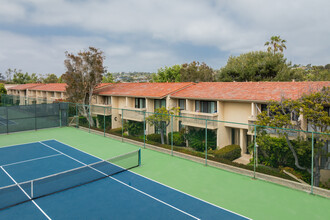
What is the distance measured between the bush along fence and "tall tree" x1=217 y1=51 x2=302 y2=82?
64.1 feet

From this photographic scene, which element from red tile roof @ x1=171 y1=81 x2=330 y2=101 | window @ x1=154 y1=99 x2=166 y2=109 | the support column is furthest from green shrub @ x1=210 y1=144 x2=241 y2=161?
window @ x1=154 y1=99 x2=166 y2=109

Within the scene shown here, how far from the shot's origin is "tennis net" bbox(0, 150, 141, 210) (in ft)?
35.1

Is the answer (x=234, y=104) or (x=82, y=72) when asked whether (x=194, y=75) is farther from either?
(x=234, y=104)

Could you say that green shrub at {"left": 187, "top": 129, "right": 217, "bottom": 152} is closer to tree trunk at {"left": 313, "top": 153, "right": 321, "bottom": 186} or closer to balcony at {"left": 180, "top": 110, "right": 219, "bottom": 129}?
balcony at {"left": 180, "top": 110, "right": 219, "bottom": 129}

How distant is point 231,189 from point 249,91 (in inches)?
534

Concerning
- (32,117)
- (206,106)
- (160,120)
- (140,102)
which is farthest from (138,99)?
(32,117)

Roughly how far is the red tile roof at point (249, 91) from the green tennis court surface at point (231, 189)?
9016 mm

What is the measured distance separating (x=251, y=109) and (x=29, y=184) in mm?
17556

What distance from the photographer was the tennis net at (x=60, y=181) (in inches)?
422

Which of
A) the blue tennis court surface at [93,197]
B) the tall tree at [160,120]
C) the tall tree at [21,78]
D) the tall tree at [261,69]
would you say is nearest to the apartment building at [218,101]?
the tall tree at [160,120]

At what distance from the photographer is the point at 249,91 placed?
23719 millimetres

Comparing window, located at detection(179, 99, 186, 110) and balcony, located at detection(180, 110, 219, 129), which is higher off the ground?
window, located at detection(179, 99, 186, 110)

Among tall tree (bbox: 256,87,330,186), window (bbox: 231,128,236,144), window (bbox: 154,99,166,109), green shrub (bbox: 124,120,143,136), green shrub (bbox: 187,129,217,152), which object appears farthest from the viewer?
window (bbox: 154,99,166,109)

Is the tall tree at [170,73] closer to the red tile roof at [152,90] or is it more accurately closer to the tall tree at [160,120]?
the red tile roof at [152,90]
